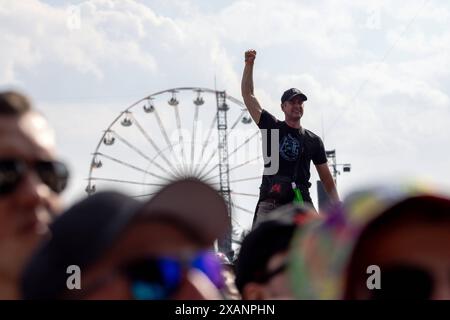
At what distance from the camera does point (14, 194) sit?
1456mm

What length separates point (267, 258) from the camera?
155 cm

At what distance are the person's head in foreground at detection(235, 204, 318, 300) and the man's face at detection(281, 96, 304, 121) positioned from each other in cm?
378

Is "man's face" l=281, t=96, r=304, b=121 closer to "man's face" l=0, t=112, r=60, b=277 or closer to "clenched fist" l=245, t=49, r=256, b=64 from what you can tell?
"clenched fist" l=245, t=49, r=256, b=64

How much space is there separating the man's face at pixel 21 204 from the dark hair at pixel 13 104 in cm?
2

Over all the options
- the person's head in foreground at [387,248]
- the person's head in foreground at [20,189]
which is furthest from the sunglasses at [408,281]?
the person's head in foreground at [20,189]

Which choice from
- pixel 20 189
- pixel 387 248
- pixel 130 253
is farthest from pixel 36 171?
pixel 387 248

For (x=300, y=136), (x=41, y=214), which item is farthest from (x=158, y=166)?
(x=41, y=214)

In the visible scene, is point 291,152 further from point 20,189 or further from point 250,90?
point 20,189

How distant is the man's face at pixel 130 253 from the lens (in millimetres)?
1116

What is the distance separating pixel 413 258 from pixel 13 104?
0.80 metres

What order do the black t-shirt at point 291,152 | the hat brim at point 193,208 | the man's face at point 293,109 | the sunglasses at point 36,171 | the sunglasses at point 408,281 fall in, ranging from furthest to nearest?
1. the man's face at point 293,109
2. the black t-shirt at point 291,152
3. the sunglasses at point 36,171
4. the sunglasses at point 408,281
5. the hat brim at point 193,208

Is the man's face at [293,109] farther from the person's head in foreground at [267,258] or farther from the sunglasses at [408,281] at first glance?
the sunglasses at [408,281]

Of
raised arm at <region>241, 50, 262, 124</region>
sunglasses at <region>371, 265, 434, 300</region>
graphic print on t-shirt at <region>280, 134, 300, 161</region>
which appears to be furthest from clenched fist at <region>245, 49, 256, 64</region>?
sunglasses at <region>371, 265, 434, 300</region>
